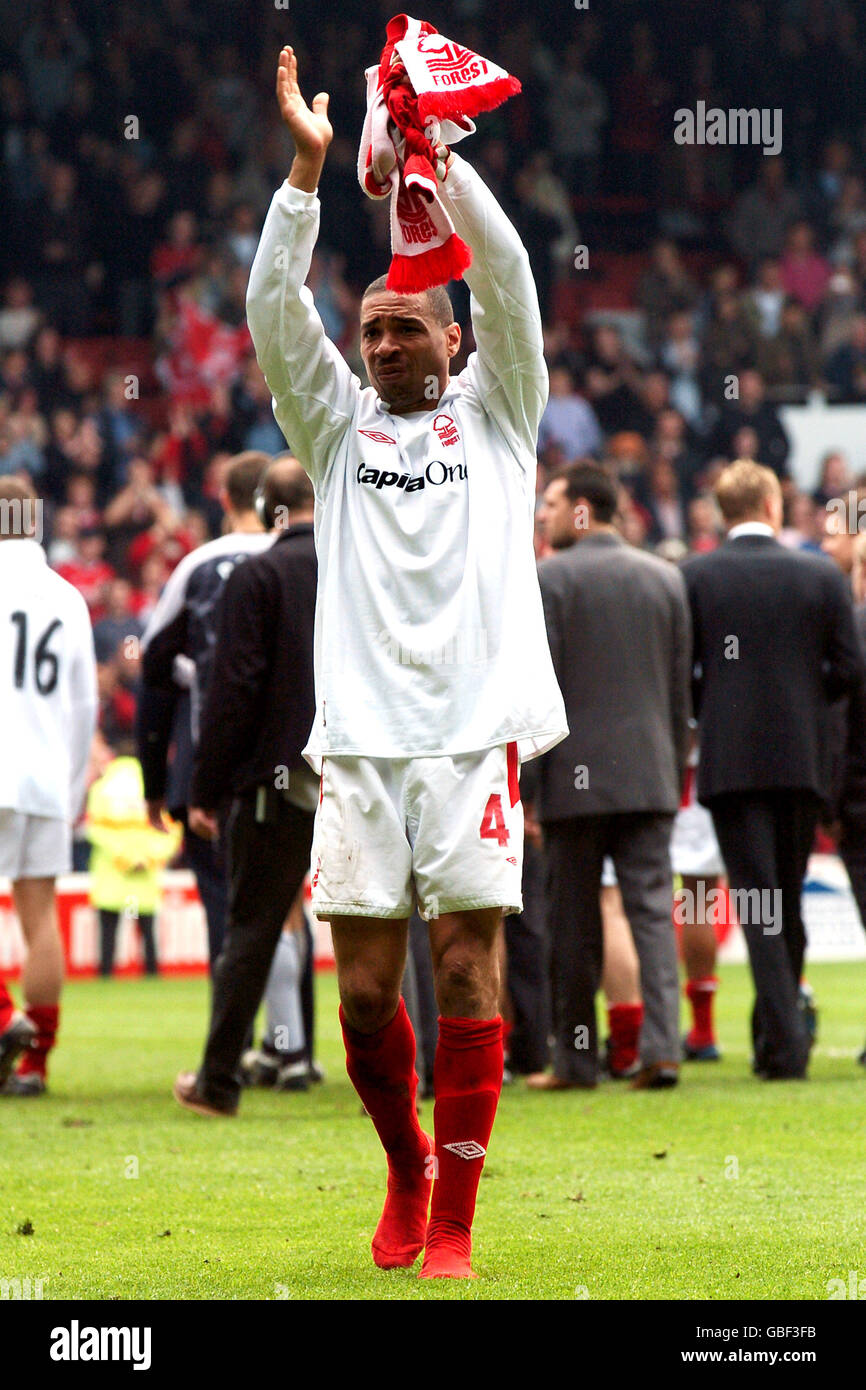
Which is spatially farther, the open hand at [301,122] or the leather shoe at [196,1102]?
the leather shoe at [196,1102]

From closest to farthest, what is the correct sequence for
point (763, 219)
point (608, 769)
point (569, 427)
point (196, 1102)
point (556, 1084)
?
point (196, 1102), point (608, 769), point (556, 1084), point (569, 427), point (763, 219)

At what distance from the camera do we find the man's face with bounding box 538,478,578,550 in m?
7.68

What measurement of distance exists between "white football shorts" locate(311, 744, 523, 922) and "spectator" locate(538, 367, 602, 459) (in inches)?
561

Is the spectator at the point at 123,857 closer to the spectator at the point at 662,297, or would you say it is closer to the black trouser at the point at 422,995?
the black trouser at the point at 422,995

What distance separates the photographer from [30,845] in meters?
7.83

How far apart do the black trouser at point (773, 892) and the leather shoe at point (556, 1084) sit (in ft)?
2.40

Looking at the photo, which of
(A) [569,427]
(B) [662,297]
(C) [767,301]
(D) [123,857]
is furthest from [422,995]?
(B) [662,297]

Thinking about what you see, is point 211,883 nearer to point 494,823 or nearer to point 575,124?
point 494,823

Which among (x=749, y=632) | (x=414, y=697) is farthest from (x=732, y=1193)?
(x=749, y=632)

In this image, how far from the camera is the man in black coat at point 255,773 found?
21.9 ft

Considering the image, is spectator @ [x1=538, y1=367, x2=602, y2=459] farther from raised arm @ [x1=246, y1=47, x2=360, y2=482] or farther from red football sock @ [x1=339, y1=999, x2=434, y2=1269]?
red football sock @ [x1=339, y1=999, x2=434, y2=1269]

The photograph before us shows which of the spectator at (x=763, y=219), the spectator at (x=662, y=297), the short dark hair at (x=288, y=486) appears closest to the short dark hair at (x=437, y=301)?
the short dark hair at (x=288, y=486)

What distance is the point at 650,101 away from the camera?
22.4 m

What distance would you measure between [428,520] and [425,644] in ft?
0.84
